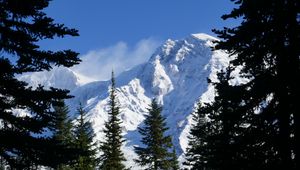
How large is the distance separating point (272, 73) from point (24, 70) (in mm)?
7605

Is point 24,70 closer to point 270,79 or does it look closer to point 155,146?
point 270,79

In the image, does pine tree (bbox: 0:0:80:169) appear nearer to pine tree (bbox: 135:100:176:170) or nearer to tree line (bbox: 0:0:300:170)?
tree line (bbox: 0:0:300:170)

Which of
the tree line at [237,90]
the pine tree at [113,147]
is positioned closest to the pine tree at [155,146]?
the pine tree at [113,147]

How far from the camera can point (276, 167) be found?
14312 mm

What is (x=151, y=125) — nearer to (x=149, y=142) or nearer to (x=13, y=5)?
(x=149, y=142)

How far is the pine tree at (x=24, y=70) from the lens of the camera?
42.1 ft

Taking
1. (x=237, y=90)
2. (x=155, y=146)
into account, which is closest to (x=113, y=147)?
(x=155, y=146)

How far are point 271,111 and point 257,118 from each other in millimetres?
559

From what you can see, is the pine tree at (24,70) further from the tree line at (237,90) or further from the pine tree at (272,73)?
the pine tree at (272,73)

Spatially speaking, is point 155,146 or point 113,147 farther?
point 155,146

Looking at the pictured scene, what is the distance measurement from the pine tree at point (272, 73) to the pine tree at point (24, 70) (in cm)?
547

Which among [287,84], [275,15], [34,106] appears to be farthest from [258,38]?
[34,106]

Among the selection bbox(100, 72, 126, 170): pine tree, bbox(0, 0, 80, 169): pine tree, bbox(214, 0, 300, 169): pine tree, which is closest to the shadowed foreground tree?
bbox(214, 0, 300, 169): pine tree

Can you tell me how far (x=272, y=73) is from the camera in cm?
1527
